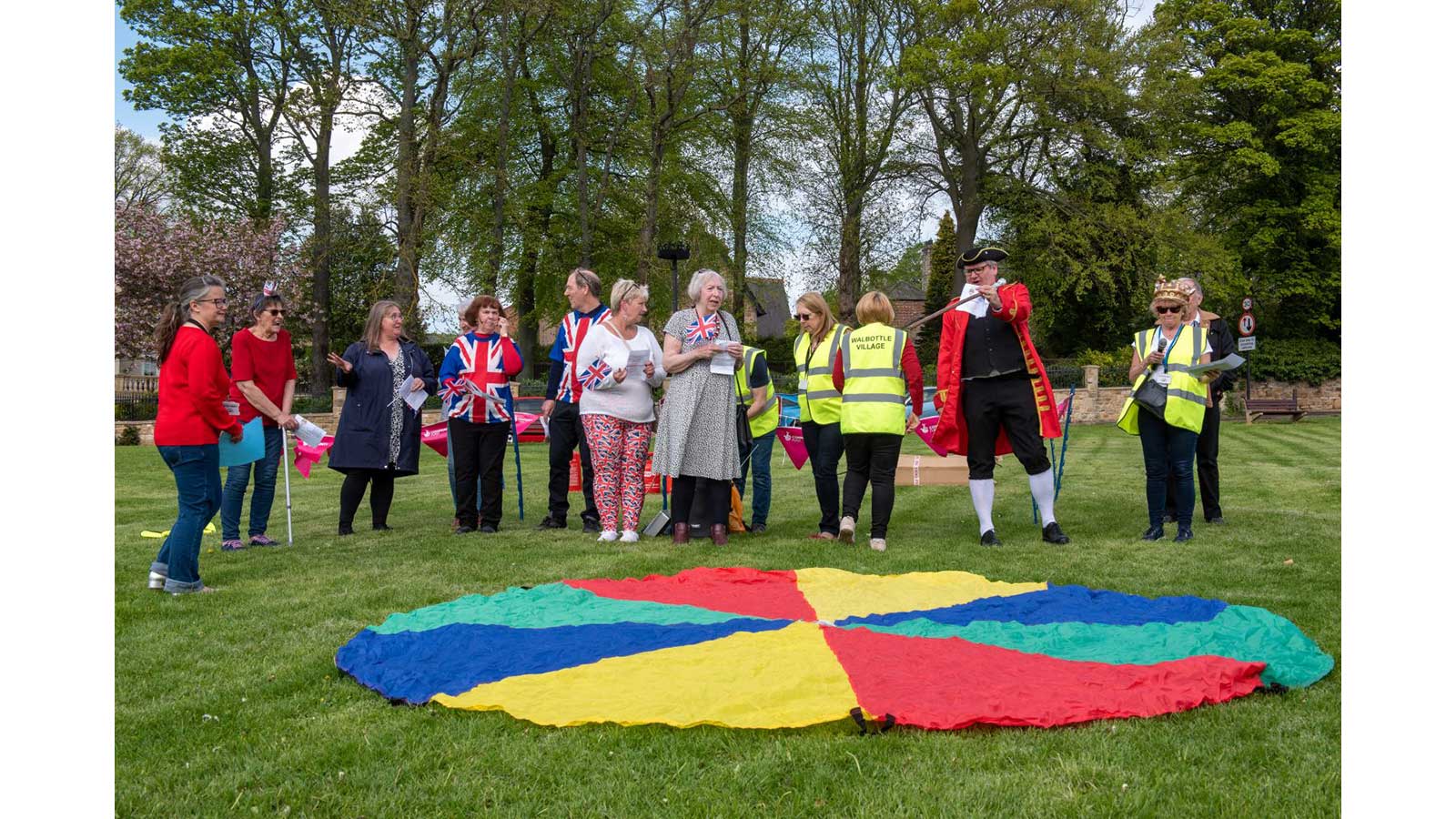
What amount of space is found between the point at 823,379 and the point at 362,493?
379 centimetres

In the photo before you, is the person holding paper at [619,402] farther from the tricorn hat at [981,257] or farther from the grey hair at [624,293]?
the tricorn hat at [981,257]

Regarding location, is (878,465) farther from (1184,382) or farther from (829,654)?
(829,654)

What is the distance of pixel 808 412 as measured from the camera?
7.99 m

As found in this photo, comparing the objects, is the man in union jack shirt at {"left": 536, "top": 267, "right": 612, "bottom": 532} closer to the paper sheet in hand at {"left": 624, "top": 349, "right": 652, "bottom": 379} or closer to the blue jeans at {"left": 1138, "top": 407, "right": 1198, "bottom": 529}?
the paper sheet in hand at {"left": 624, "top": 349, "right": 652, "bottom": 379}

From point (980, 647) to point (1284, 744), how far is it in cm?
133

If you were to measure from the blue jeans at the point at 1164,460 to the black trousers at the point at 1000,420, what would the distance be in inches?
29.1

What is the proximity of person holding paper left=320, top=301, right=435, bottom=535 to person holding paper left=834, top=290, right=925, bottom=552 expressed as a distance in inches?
131

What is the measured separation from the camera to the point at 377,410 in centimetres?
814

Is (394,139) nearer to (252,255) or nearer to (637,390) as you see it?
(252,255)

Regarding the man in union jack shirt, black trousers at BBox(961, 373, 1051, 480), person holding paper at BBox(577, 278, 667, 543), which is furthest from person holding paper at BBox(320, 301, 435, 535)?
black trousers at BBox(961, 373, 1051, 480)

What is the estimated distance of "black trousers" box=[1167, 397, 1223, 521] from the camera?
821 centimetres

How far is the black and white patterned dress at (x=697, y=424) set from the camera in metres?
7.54

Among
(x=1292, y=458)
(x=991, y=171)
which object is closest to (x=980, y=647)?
(x=1292, y=458)

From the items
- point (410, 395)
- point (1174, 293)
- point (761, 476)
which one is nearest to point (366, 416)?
point (410, 395)
